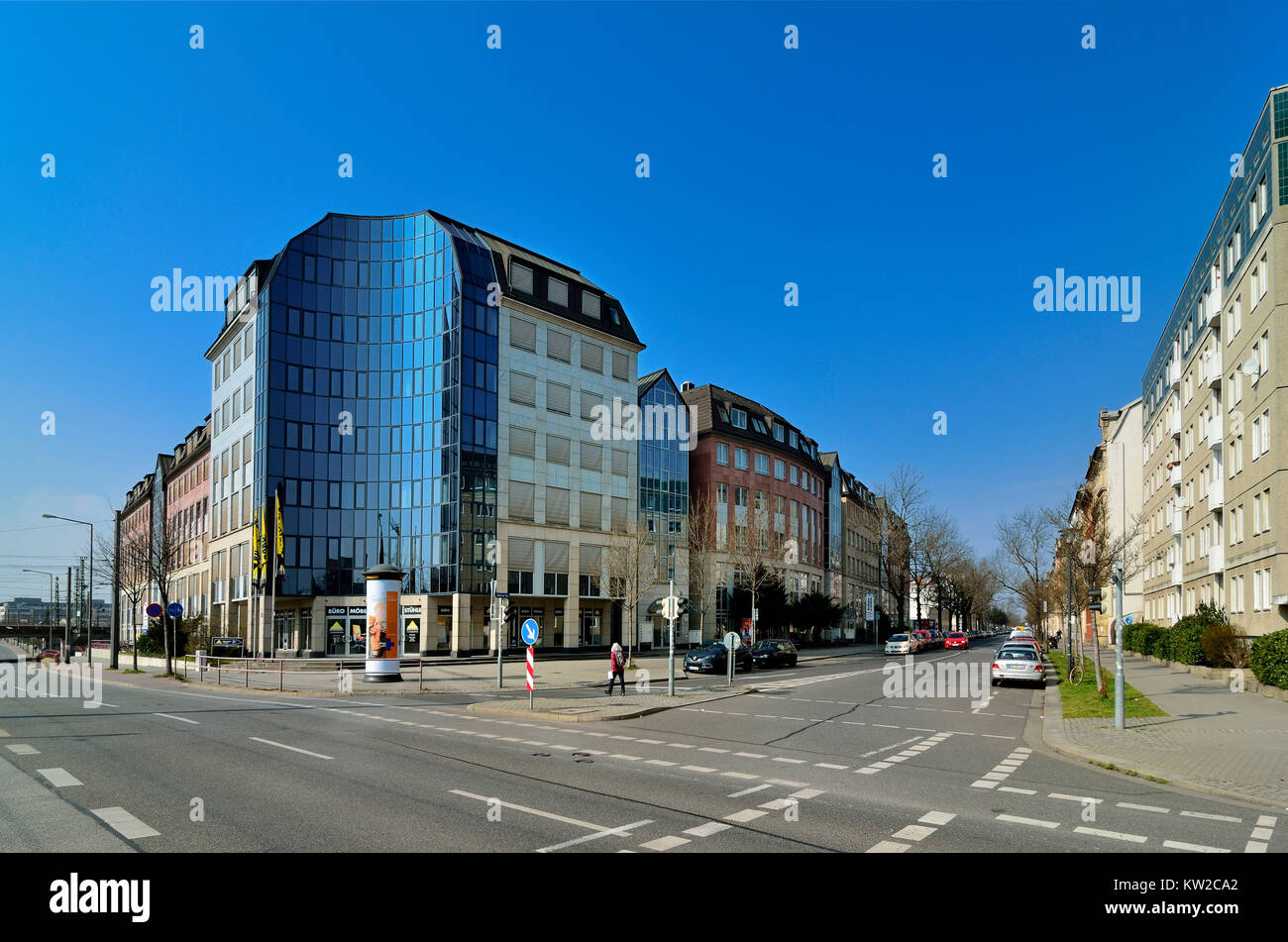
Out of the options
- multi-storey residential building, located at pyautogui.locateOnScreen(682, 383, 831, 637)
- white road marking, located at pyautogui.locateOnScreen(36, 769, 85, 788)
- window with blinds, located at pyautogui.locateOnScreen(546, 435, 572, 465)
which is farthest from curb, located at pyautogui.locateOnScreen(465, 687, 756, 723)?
multi-storey residential building, located at pyautogui.locateOnScreen(682, 383, 831, 637)

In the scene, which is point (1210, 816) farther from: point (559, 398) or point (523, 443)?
point (559, 398)

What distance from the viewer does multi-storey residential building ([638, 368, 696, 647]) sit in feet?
213

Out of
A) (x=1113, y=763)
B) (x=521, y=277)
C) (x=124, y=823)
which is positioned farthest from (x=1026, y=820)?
(x=521, y=277)

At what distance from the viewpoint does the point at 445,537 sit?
2099 inches

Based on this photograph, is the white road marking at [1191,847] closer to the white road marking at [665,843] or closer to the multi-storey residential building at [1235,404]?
the white road marking at [665,843]

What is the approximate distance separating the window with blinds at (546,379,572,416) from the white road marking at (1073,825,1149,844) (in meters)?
52.0

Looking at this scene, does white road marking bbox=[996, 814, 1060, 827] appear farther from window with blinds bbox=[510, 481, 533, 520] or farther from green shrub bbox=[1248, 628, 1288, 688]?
window with blinds bbox=[510, 481, 533, 520]

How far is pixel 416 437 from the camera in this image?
55469 mm

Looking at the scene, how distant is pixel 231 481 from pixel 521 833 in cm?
6326

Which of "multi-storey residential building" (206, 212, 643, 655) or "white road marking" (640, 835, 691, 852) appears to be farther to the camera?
"multi-storey residential building" (206, 212, 643, 655)

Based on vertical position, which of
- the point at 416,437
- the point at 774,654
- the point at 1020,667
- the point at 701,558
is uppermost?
the point at 416,437

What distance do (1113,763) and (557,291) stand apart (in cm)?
5267

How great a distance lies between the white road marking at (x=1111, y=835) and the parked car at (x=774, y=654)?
3283 cm
